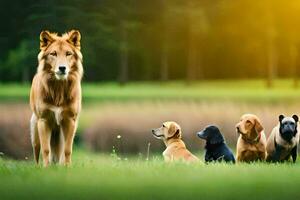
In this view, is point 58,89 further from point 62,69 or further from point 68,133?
point 68,133

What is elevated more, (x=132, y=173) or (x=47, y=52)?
(x=47, y=52)

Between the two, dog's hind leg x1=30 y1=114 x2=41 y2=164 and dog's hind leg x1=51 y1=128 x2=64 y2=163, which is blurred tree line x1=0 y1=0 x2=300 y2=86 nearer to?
dog's hind leg x1=30 y1=114 x2=41 y2=164

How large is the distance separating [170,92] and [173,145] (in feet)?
18.7

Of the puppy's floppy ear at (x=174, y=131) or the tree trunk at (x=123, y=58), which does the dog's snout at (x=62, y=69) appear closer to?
the puppy's floppy ear at (x=174, y=131)

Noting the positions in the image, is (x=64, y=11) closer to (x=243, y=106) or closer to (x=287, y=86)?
(x=243, y=106)

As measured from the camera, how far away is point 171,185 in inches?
194

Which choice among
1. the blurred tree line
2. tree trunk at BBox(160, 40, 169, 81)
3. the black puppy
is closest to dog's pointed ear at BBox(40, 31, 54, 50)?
the black puppy

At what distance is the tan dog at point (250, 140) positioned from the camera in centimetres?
599

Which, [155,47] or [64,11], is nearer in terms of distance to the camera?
[64,11]

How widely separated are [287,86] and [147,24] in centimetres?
387

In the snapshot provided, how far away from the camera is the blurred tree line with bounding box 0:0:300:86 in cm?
1115

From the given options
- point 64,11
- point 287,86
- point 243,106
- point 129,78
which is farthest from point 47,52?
point 287,86

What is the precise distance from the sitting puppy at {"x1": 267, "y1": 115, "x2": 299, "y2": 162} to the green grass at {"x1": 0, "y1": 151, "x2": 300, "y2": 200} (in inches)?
23.9

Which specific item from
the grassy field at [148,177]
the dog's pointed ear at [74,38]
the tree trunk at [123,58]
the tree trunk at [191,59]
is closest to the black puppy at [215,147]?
the grassy field at [148,177]
